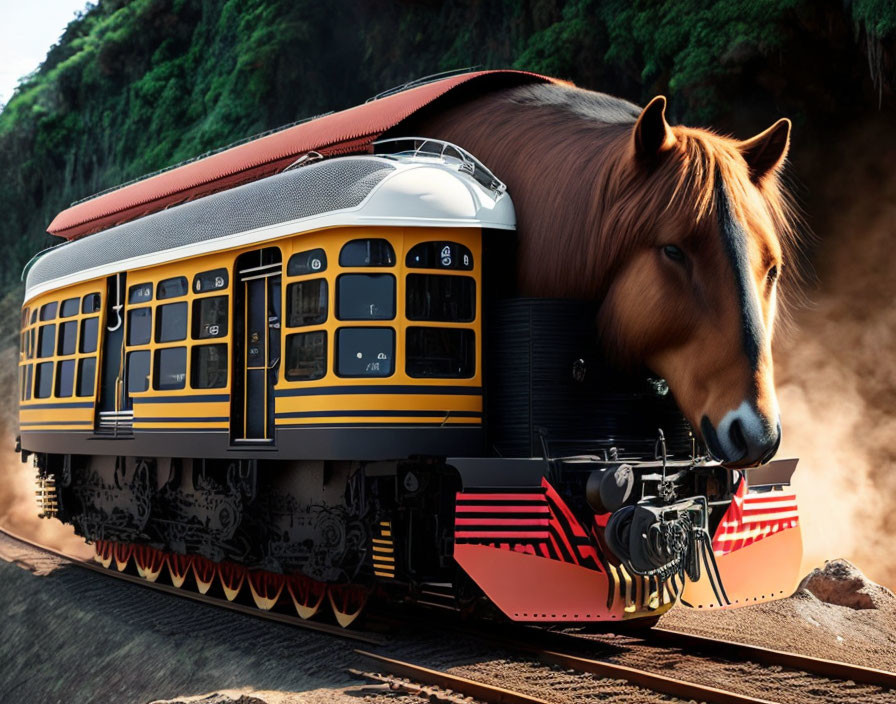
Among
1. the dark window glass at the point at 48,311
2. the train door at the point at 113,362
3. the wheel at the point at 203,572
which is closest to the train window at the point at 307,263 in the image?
the train door at the point at 113,362

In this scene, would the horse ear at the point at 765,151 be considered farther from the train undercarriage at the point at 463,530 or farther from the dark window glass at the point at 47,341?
the dark window glass at the point at 47,341

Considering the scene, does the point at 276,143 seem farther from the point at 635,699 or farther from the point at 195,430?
the point at 635,699

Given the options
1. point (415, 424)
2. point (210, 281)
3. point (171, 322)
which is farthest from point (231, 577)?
point (415, 424)

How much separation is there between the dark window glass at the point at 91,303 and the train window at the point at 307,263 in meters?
4.31

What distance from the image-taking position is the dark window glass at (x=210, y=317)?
10016mm

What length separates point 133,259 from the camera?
452 inches

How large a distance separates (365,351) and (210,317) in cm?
234

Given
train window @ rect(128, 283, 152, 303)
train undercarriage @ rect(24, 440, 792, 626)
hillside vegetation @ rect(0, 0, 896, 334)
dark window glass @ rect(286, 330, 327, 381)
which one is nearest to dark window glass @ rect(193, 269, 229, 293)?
train window @ rect(128, 283, 152, 303)

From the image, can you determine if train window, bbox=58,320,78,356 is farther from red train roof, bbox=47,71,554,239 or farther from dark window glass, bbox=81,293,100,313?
red train roof, bbox=47,71,554,239

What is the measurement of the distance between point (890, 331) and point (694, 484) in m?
8.20

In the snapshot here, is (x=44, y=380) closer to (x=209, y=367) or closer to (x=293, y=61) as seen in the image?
(x=209, y=367)

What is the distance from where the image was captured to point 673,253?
25.0 ft

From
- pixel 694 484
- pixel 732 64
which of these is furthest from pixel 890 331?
pixel 694 484

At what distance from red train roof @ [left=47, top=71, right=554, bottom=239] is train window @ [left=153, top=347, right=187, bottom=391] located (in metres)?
1.96
